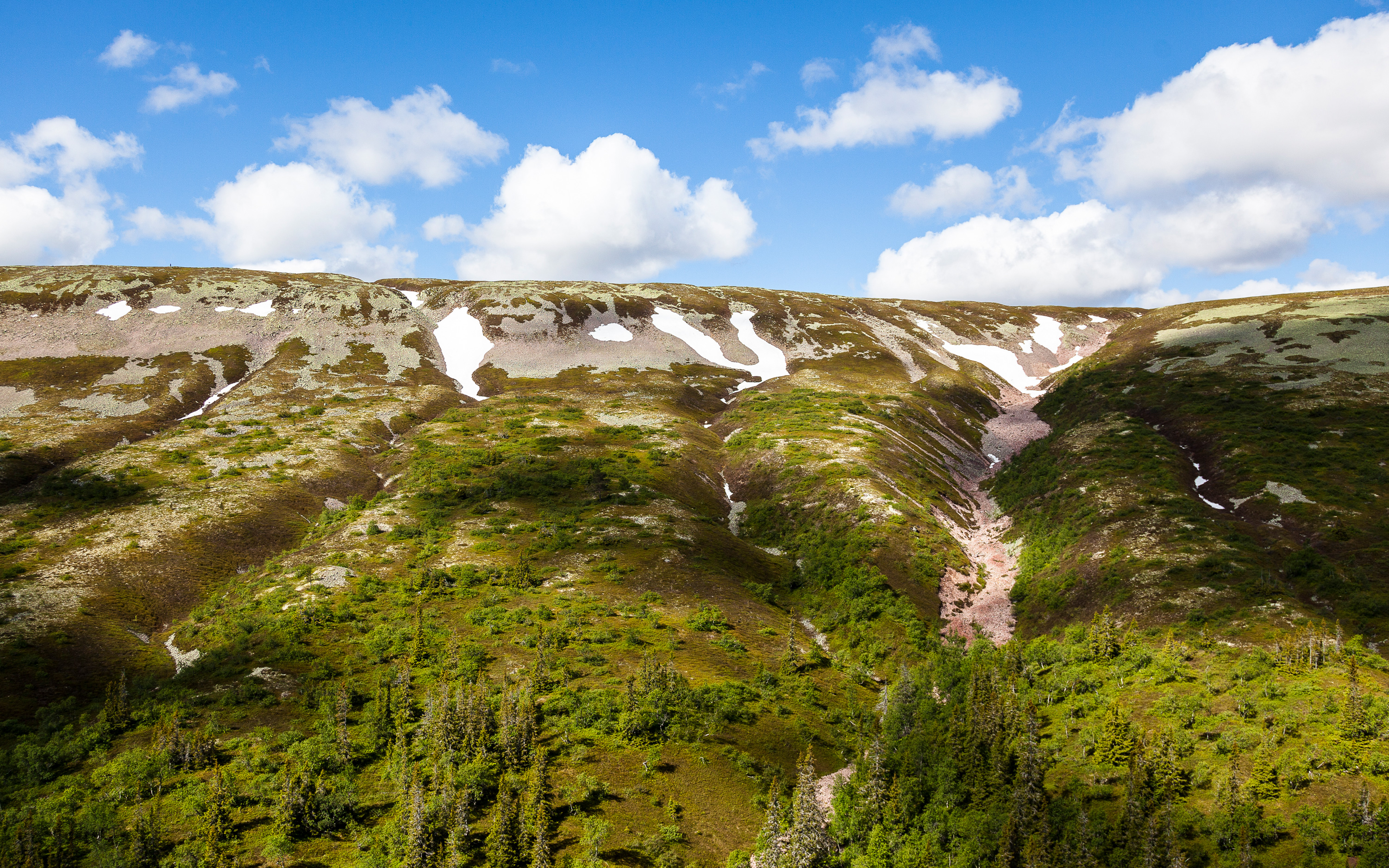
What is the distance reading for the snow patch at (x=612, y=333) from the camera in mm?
127250

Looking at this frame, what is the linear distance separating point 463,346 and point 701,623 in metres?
98.2

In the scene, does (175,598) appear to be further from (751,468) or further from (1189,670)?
(1189,670)

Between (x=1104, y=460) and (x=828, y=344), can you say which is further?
(x=828, y=344)

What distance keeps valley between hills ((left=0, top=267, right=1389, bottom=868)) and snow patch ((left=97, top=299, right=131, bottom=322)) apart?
62.3 feet

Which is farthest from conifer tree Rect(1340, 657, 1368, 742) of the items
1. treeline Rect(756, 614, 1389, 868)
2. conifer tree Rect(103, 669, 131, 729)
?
conifer tree Rect(103, 669, 131, 729)

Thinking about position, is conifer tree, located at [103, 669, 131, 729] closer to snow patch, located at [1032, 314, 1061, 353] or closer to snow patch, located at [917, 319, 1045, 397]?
snow patch, located at [917, 319, 1045, 397]

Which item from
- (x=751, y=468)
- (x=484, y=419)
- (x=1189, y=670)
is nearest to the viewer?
(x=1189, y=670)

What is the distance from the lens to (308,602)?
4003 cm

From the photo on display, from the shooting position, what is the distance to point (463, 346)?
121750 mm

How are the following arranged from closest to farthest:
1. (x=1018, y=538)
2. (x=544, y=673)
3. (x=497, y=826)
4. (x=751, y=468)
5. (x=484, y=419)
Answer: (x=497, y=826) → (x=544, y=673) → (x=1018, y=538) → (x=751, y=468) → (x=484, y=419)

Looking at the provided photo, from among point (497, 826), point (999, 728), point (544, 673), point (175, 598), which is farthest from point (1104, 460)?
point (175, 598)

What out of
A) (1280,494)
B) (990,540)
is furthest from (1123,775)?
(1280,494)

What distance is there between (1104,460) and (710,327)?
286 feet

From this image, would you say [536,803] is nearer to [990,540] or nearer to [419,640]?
[419,640]
